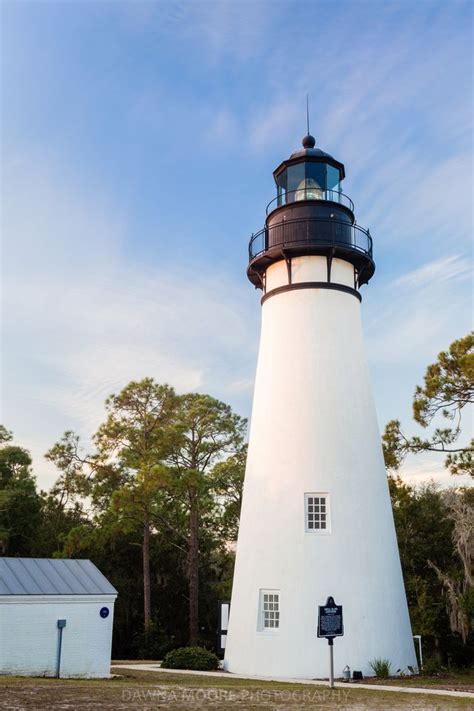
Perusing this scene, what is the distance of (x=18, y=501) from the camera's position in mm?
30375

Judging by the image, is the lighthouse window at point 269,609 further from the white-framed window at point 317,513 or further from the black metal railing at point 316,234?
the black metal railing at point 316,234

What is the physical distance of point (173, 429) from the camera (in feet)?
88.7

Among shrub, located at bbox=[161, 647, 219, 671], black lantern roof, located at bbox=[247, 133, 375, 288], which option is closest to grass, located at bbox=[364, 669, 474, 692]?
shrub, located at bbox=[161, 647, 219, 671]

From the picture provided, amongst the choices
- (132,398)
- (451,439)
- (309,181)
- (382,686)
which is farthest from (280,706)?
(132,398)

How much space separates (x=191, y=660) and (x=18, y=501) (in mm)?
16193

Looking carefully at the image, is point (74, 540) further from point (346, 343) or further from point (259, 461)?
point (346, 343)

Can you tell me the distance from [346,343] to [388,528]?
17.1 feet

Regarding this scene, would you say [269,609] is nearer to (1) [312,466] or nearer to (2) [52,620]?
(1) [312,466]

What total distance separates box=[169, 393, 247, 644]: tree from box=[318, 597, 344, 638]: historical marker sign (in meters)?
13.5

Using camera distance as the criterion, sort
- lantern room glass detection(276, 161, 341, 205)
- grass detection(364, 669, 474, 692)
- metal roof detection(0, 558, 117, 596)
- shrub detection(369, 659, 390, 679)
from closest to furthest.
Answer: grass detection(364, 669, 474, 692) < metal roof detection(0, 558, 117, 596) < shrub detection(369, 659, 390, 679) < lantern room glass detection(276, 161, 341, 205)

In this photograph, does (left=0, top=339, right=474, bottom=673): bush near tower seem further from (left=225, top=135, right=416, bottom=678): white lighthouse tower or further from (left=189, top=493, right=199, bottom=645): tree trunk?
(left=225, top=135, right=416, bottom=678): white lighthouse tower

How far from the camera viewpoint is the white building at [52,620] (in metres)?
13.5

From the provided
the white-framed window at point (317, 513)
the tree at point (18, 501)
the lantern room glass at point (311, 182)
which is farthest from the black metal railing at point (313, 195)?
the tree at point (18, 501)

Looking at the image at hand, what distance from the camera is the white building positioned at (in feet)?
44.3
